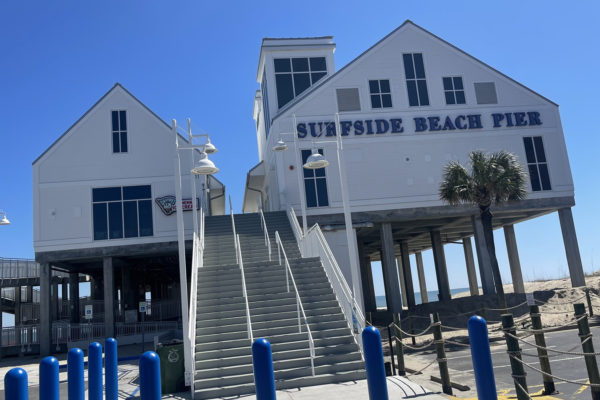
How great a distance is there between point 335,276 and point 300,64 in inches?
766

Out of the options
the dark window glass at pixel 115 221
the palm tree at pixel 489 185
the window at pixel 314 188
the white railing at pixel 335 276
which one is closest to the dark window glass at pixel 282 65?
the window at pixel 314 188

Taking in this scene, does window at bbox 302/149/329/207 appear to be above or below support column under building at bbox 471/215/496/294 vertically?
above


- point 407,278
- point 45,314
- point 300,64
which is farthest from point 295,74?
point 407,278

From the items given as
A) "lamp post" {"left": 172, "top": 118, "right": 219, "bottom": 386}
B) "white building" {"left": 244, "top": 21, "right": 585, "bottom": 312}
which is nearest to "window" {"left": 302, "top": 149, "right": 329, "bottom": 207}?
"white building" {"left": 244, "top": 21, "right": 585, "bottom": 312}

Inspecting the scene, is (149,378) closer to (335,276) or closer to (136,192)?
(335,276)

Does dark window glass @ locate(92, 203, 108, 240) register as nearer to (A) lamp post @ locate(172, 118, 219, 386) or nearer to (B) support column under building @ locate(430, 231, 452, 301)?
(A) lamp post @ locate(172, 118, 219, 386)

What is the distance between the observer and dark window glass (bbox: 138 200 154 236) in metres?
25.0

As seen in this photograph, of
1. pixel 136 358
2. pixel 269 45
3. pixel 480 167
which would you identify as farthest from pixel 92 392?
pixel 269 45

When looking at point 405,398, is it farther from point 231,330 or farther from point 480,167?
point 480,167

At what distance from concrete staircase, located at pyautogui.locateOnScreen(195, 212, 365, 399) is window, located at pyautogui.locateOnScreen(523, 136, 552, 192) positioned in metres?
14.8

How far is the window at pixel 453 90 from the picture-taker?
2694cm

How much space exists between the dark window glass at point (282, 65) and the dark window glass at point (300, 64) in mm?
333

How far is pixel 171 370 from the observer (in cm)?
1184

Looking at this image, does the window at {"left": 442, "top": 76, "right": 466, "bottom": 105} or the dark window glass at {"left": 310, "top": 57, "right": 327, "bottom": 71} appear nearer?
the window at {"left": 442, "top": 76, "right": 466, "bottom": 105}
